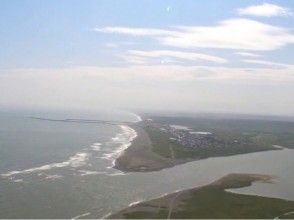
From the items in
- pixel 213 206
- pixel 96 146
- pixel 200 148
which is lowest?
pixel 213 206

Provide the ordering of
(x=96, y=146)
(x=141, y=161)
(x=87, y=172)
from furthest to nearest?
1. (x=96, y=146)
2. (x=141, y=161)
3. (x=87, y=172)

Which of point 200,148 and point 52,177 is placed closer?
point 52,177

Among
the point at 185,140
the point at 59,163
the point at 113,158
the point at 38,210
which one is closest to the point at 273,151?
the point at 185,140

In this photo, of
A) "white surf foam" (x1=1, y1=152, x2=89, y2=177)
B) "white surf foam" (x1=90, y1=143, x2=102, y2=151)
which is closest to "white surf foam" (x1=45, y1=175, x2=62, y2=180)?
"white surf foam" (x1=1, y1=152, x2=89, y2=177)

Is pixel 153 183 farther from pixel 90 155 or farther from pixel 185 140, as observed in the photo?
pixel 185 140

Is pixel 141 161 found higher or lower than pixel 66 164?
higher

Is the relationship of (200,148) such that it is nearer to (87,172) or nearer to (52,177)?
(87,172)

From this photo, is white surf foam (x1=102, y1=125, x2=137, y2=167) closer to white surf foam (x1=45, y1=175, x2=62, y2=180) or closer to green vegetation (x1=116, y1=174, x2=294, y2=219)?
white surf foam (x1=45, y1=175, x2=62, y2=180)

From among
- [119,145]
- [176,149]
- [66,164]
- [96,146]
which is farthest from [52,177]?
[119,145]
